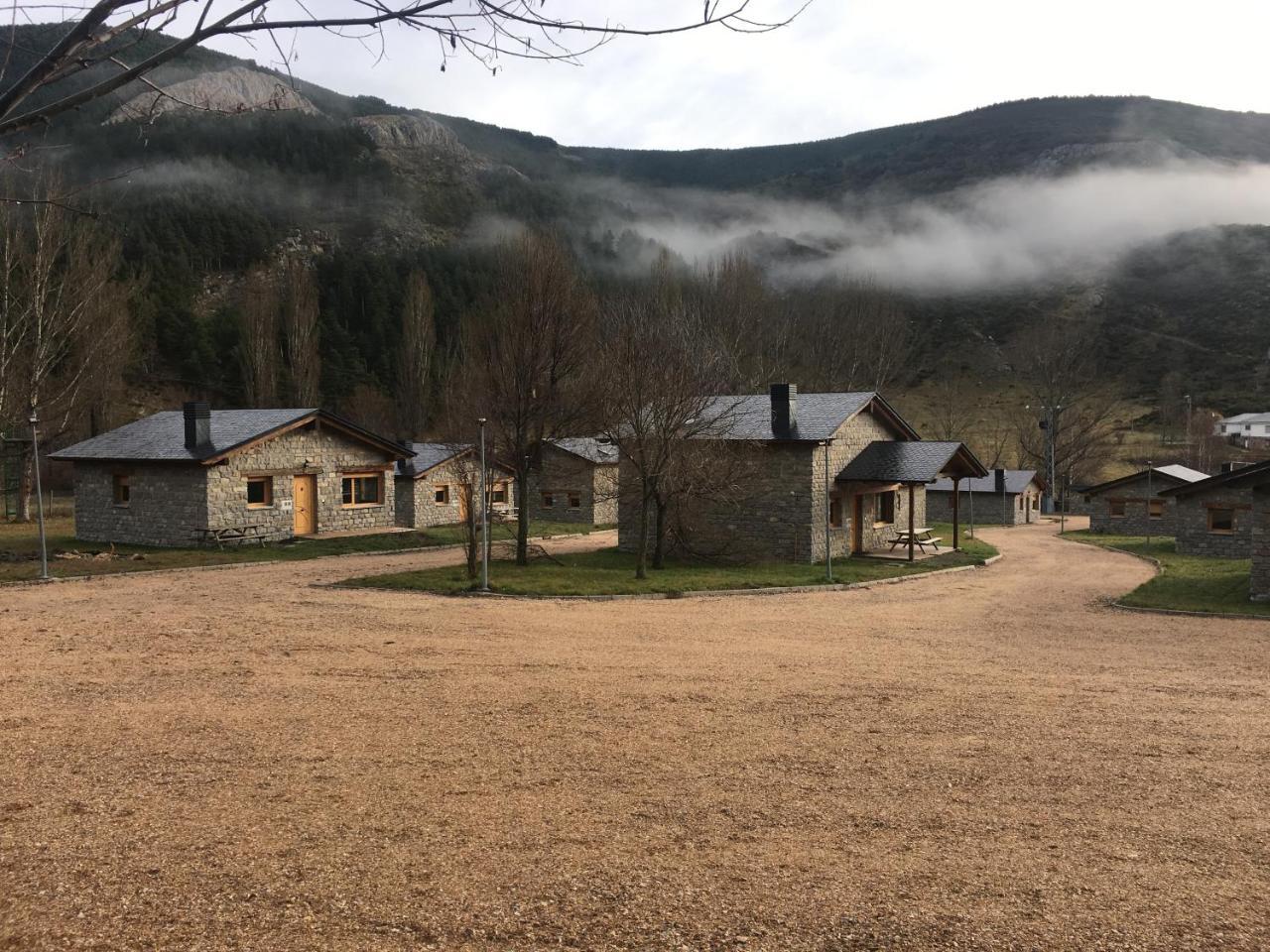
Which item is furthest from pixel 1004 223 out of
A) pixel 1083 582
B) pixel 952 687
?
pixel 952 687

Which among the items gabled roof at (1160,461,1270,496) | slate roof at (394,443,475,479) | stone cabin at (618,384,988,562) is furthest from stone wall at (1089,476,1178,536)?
slate roof at (394,443,475,479)

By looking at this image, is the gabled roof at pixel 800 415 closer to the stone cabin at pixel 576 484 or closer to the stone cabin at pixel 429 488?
the stone cabin at pixel 429 488

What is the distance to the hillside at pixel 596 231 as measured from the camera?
84.1 m

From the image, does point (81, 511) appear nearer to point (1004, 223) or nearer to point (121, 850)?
point (121, 850)

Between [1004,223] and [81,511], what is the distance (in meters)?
160

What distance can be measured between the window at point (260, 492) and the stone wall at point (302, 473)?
0.40 ft

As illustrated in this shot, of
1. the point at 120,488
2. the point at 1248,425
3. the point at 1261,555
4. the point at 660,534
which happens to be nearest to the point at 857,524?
the point at 660,534

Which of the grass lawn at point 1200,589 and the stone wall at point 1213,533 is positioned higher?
the stone wall at point 1213,533

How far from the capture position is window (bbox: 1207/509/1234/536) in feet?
107

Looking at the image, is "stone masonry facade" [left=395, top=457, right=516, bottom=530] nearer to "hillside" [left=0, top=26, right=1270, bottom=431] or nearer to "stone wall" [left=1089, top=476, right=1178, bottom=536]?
"hillside" [left=0, top=26, right=1270, bottom=431]

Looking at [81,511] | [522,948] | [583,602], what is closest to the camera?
[522,948]

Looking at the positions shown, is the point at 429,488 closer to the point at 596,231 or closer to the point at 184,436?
the point at 184,436

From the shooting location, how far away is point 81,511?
30297 mm

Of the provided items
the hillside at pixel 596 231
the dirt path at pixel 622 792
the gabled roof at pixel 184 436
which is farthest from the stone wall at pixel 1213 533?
the hillside at pixel 596 231
